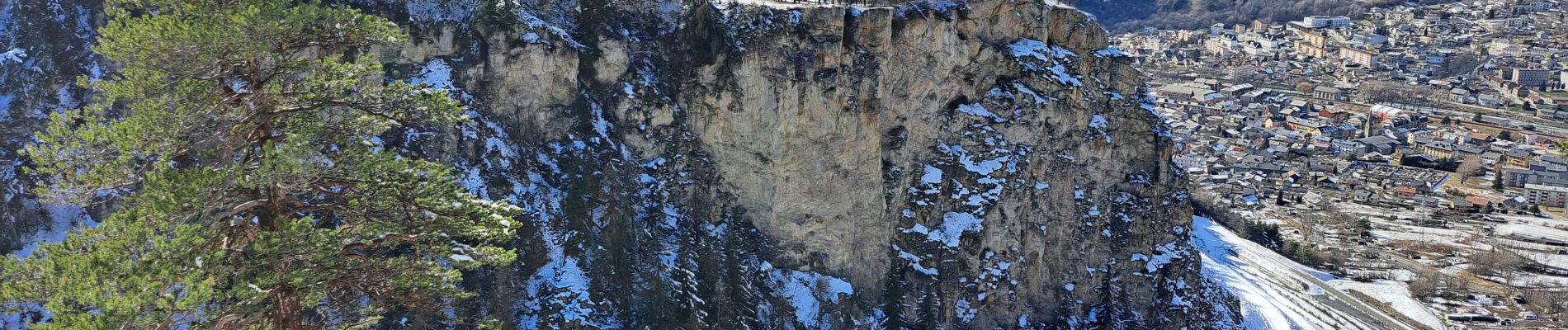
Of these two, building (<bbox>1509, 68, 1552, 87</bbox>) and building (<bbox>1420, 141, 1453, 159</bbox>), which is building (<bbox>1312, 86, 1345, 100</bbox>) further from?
building (<bbox>1420, 141, 1453, 159</bbox>)

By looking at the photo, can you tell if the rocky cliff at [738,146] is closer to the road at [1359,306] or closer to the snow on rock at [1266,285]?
the snow on rock at [1266,285]

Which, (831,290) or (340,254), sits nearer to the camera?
(340,254)

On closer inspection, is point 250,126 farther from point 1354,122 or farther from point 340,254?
point 1354,122

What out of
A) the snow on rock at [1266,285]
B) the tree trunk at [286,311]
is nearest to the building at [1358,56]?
the snow on rock at [1266,285]

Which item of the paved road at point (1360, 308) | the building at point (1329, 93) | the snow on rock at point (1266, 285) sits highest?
the building at point (1329, 93)

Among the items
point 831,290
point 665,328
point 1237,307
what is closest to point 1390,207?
point 1237,307
